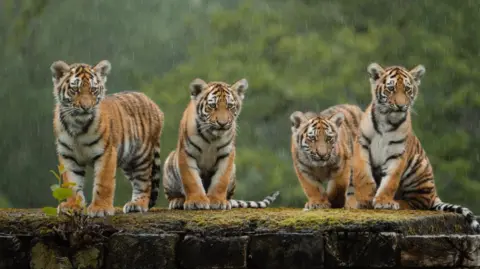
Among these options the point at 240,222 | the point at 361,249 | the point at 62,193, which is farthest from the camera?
the point at 62,193

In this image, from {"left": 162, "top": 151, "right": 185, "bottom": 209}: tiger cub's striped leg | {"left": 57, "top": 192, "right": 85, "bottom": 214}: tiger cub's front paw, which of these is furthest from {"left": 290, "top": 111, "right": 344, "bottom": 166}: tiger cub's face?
{"left": 57, "top": 192, "right": 85, "bottom": 214}: tiger cub's front paw

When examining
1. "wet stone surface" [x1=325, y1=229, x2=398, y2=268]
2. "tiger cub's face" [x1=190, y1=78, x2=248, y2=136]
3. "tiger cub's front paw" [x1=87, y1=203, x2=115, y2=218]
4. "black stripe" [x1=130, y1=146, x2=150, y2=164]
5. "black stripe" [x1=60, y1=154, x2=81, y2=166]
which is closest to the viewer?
"wet stone surface" [x1=325, y1=229, x2=398, y2=268]

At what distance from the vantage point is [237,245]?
14.8 ft

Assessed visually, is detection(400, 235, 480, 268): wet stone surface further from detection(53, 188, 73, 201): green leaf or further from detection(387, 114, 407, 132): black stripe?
detection(53, 188, 73, 201): green leaf

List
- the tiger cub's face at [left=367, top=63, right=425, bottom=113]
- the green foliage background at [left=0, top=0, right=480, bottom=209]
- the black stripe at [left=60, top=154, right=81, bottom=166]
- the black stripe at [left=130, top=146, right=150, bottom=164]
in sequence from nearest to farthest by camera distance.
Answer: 1. the black stripe at [left=60, top=154, right=81, bottom=166]
2. the tiger cub's face at [left=367, top=63, right=425, bottom=113]
3. the black stripe at [left=130, top=146, right=150, bottom=164]
4. the green foliage background at [left=0, top=0, right=480, bottom=209]

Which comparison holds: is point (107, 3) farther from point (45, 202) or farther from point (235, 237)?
point (235, 237)

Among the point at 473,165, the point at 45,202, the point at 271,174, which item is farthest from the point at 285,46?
the point at 45,202

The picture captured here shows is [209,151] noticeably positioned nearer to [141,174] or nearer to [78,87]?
[141,174]

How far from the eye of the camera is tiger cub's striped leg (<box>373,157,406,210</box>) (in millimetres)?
5633

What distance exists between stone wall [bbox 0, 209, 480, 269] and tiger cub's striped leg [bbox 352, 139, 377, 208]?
986 mm

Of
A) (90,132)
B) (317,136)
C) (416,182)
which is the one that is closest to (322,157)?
(317,136)

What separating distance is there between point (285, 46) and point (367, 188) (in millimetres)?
7632

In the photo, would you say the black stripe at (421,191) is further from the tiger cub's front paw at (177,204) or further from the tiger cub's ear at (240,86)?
the tiger cub's front paw at (177,204)

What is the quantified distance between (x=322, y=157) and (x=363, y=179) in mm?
314
